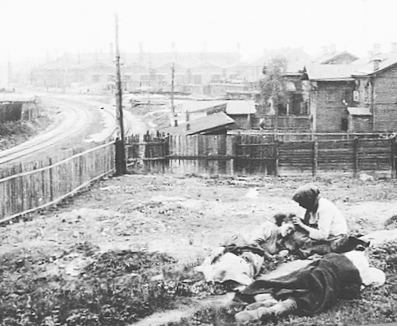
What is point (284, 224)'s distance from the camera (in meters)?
9.34

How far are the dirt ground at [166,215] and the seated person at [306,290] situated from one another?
273 centimetres

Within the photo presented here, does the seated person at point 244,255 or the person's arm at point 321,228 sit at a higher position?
the person's arm at point 321,228

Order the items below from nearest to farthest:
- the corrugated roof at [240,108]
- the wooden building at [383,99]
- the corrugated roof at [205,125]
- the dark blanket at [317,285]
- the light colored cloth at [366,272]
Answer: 1. the dark blanket at [317,285]
2. the light colored cloth at [366,272]
3. the corrugated roof at [205,125]
4. the wooden building at [383,99]
5. the corrugated roof at [240,108]

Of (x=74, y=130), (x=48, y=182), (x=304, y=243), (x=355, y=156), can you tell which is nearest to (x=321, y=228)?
(x=304, y=243)

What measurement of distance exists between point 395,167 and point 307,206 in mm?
14621

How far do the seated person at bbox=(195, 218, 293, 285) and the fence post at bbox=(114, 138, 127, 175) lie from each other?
43.4 ft

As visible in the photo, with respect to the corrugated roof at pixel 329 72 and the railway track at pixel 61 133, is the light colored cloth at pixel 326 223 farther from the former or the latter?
the corrugated roof at pixel 329 72

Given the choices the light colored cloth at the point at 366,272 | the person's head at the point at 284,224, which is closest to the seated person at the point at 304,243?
the person's head at the point at 284,224

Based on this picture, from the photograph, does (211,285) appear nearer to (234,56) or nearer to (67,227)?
(67,227)

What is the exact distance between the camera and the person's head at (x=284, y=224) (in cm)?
927

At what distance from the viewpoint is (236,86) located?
77.4m

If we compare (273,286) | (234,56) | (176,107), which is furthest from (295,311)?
(234,56)

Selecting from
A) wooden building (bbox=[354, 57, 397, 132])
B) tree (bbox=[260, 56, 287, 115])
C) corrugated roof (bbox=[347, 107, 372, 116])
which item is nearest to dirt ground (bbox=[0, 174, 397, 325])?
wooden building (bbox=[354, 57, 397, 132])

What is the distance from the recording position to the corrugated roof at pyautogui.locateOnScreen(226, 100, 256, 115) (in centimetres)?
4169
